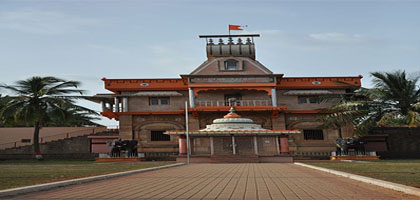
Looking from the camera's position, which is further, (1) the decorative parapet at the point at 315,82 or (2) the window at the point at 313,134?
(1) the decorative parapet at the point at 315,82

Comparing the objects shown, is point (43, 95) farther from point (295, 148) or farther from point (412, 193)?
point (412, 193)

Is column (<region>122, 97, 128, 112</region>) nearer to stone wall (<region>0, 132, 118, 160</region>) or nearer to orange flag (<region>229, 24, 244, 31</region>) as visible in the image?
stone wall (<region>0, 132, 118, 160</region>)

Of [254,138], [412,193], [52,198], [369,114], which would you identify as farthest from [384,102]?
[52,198]

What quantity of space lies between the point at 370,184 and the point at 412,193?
5.62ft

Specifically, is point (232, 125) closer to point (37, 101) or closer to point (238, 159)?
point (238, 159)

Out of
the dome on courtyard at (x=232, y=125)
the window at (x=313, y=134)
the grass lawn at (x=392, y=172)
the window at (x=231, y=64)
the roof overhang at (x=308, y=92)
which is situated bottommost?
the grass lawn at (x=392, y=172)

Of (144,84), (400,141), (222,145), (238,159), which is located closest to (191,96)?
(144,84)

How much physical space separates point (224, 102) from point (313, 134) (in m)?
9.11

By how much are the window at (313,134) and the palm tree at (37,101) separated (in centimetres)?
2040

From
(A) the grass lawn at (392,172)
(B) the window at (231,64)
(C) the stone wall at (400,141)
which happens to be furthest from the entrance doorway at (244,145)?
(C) the stone wall at (400,141)

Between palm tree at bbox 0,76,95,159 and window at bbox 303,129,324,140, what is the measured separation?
20.4 m

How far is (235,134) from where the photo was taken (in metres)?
24.6

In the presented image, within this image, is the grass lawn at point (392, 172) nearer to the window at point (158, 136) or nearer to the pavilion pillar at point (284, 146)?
the pavilion pillar at point (284, 146)

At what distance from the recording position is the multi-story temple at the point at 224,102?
31.9 m
